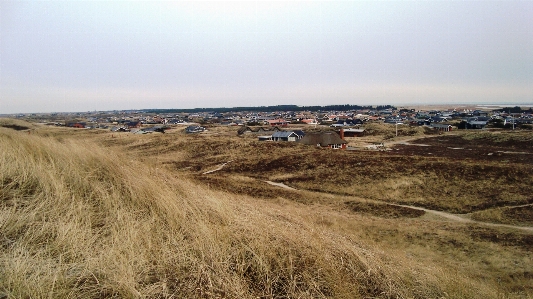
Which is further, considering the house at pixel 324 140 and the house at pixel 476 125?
the house at pixel 476 125

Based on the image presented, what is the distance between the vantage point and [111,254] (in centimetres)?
345

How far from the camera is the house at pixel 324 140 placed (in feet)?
176

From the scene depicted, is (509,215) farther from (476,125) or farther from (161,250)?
(476,125)

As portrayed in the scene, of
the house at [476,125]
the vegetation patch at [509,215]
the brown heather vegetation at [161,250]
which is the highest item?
the brown heather vegetation at [161,250]

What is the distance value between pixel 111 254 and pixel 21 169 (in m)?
3.64

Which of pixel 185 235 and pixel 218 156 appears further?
pixel 218 156

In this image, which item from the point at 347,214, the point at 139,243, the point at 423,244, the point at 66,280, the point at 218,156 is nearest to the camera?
the point at 66,280

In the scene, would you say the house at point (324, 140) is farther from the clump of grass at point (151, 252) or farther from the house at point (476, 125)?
the house at point (476, 125)

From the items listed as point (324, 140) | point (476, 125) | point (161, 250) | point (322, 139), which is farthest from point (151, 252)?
point (476, 125)

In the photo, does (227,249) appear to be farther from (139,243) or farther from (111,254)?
(111,254)

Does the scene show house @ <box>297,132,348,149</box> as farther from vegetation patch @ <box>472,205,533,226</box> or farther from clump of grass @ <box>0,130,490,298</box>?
clump of grass @ <box>0,130,490,298</box>

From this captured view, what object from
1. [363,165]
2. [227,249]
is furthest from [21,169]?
[363,165]

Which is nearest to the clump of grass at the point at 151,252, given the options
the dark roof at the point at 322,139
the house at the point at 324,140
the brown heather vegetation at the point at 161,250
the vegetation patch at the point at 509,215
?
the brown heather vegetation at the point at 161,250

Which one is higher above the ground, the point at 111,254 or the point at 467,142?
the point at 111,254
